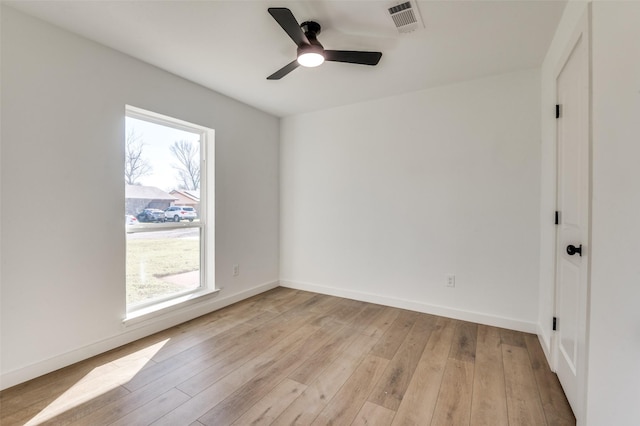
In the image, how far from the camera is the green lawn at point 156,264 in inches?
101

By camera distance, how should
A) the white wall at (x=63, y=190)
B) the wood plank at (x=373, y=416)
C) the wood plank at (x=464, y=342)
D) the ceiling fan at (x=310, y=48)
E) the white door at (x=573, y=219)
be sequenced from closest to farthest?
1. the white door at (x=573, y=219)
2. the wood plank at (x=373, y=416)
3. the ceiling fan at (x=310, y=48)
4. the white wall at (x=63, y=190)
5. the wood plank at (x=464, y=342)

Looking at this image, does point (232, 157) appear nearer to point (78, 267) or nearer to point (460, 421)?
point (78, 267)

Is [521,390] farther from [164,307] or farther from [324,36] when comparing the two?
[164,307]

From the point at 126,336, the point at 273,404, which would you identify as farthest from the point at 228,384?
the point at 126,336

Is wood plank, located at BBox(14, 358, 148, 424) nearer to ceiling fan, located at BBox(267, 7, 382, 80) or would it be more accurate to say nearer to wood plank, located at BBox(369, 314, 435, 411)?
wood plank, located at BBox(369, 314, 435, 411)

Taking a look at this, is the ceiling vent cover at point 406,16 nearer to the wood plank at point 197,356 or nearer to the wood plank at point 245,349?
the wood plank at point 245,349

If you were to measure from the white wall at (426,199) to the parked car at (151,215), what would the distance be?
1.75 metres

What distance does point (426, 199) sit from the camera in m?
3.06

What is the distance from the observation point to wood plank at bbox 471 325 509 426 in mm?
1560

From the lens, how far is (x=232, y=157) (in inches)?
133

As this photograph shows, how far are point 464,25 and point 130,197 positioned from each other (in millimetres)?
3040

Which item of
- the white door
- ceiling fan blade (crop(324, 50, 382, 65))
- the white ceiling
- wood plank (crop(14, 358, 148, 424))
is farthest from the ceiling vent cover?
wood plank (crop(14, 358, 148, 424))

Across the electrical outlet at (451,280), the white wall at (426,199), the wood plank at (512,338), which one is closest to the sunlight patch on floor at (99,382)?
the white wall at (426,199)

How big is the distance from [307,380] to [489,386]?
1214 millimetres
